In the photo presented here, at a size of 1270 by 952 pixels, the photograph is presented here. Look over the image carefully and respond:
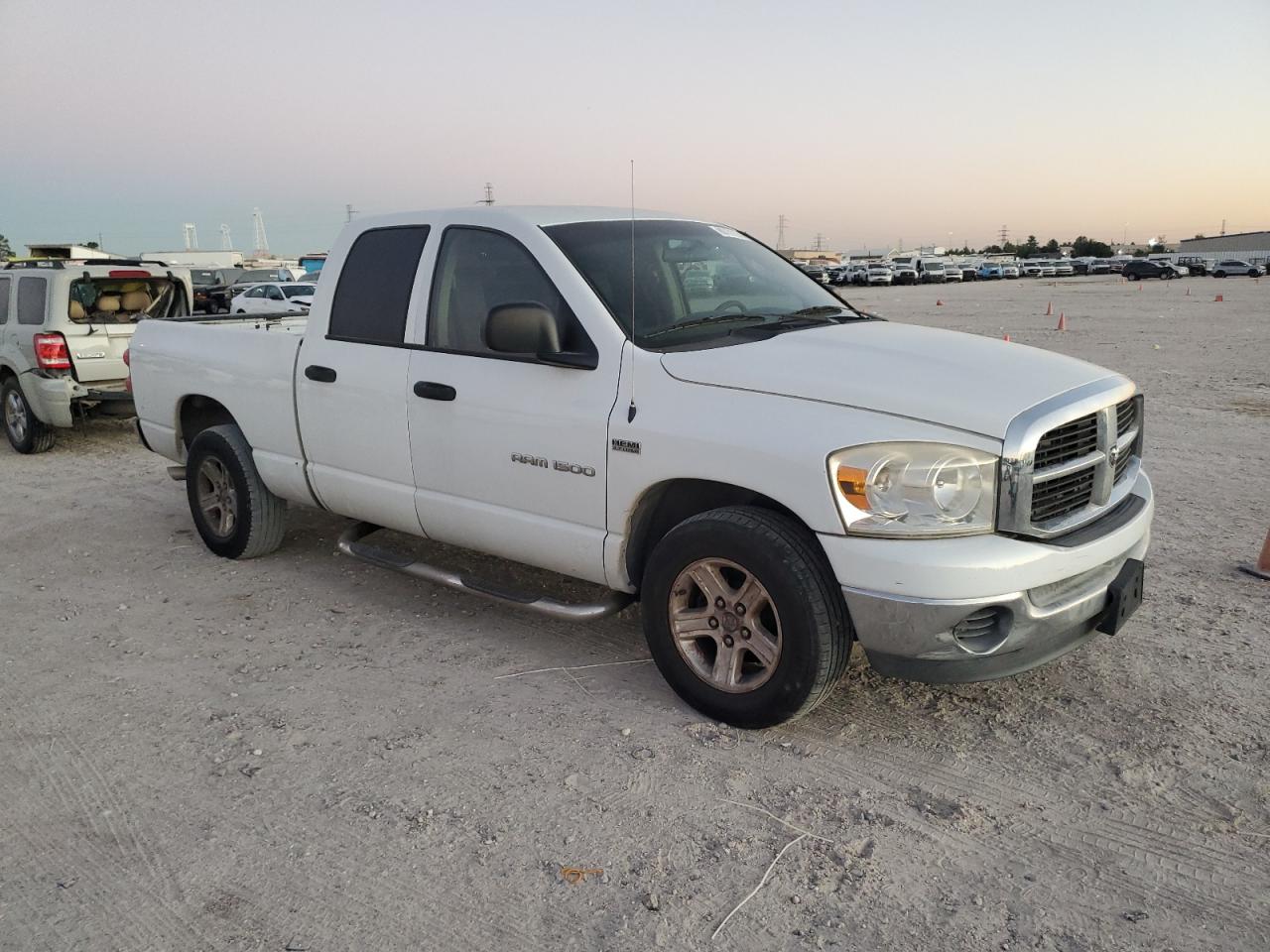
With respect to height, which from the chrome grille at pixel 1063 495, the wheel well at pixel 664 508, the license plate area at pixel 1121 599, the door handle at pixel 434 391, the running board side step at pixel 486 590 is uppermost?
the door handle at pixel 434 391

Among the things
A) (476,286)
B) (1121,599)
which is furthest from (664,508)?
(1121,599)

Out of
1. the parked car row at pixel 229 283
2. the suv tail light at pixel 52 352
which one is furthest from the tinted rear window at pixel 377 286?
the parked car row at pixel 229 283

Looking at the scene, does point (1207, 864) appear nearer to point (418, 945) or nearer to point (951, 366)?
point (951, 366)

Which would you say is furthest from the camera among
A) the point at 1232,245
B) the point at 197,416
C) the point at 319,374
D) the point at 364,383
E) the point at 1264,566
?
the point at 1232,245

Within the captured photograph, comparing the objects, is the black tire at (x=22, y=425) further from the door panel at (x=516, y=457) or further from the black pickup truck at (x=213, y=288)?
the black pickup truck at (x=213, y=288)

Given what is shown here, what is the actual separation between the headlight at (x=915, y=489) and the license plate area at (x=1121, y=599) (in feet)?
2.31

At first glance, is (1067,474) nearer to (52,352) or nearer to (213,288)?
(52,352)

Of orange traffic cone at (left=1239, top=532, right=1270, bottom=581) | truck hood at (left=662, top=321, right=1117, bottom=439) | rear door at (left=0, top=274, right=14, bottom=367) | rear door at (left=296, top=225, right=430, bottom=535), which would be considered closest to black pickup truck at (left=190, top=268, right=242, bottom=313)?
rear door at (left=0, top=274, right=14, bottom=367)

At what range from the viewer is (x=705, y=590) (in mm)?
3666

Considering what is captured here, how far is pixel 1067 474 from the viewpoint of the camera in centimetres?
342

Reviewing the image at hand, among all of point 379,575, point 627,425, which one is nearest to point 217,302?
point 379,575

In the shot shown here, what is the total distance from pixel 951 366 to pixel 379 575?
351cm

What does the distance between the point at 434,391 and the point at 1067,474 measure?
261 centimetres

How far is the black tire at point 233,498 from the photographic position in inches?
223
